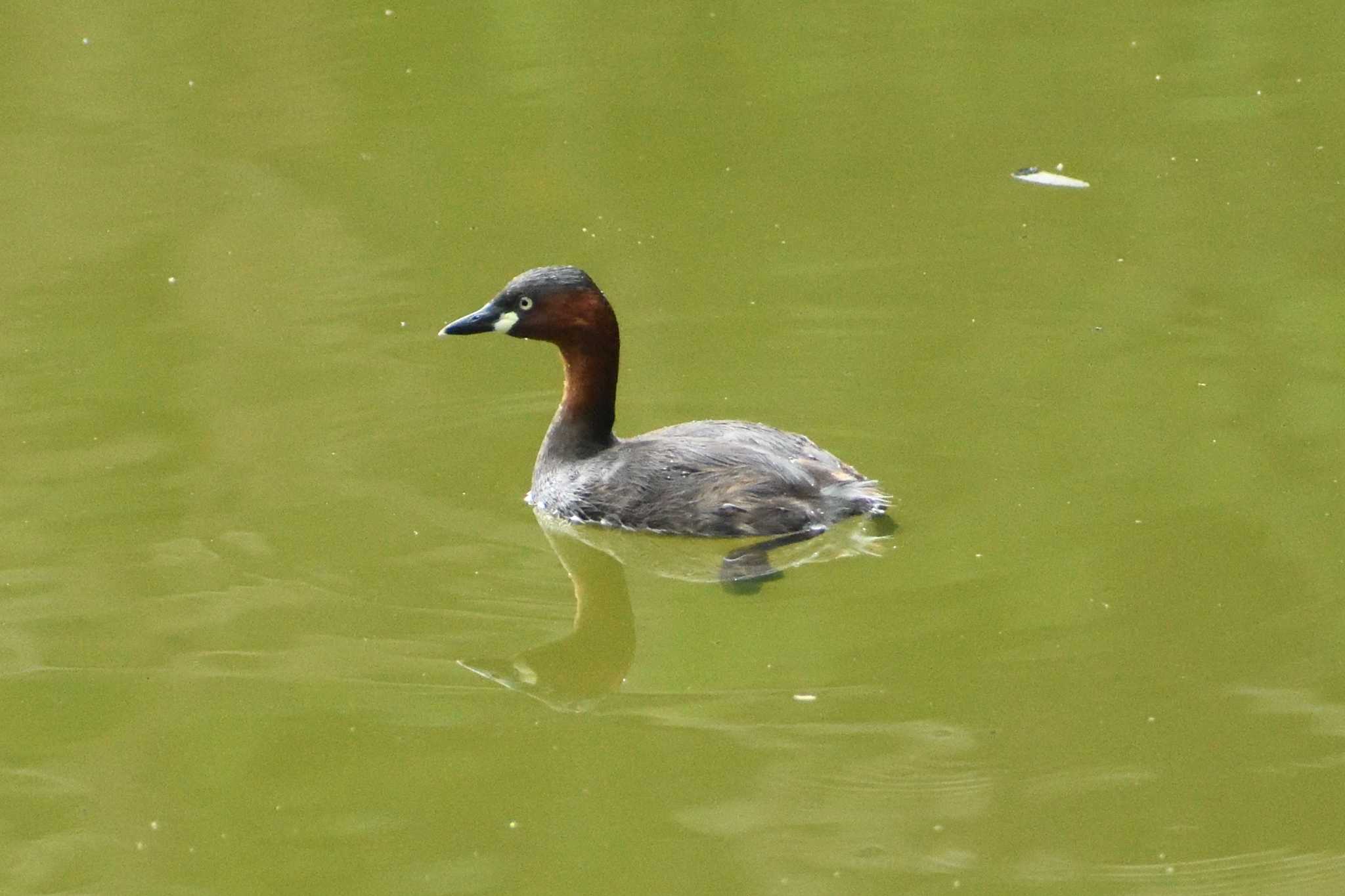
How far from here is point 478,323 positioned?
22.9 ft

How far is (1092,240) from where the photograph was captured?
28.6ft

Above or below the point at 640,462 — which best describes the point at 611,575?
below

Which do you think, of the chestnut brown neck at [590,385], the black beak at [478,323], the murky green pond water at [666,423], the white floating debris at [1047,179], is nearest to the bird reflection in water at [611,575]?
the murky green pond water at [666,423]

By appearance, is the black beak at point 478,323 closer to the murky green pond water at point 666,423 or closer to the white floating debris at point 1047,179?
the murky green pond water at point 666,423

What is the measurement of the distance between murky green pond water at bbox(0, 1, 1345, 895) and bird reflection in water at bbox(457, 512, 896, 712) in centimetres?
3

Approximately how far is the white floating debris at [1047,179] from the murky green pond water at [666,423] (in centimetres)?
7

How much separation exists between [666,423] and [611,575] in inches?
46.8

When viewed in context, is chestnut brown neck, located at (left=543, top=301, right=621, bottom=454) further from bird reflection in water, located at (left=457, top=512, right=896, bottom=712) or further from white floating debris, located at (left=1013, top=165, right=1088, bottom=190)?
white floating debris, located at (left=1013, top=165, right=1088, bottom=190)

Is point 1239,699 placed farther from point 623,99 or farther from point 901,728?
point 623,99

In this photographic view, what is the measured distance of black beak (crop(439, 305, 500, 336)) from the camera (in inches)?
274

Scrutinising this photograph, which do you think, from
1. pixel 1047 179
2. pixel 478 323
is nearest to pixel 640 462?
pixel 478 323

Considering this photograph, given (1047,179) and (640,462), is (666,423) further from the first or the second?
(1047,179)

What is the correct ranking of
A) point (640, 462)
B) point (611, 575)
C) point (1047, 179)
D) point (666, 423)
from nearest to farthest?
point (611, 575)
point (640, 462)
point (666, 423)
point (1047, 179)

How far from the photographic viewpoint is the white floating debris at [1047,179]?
30.6 ft
